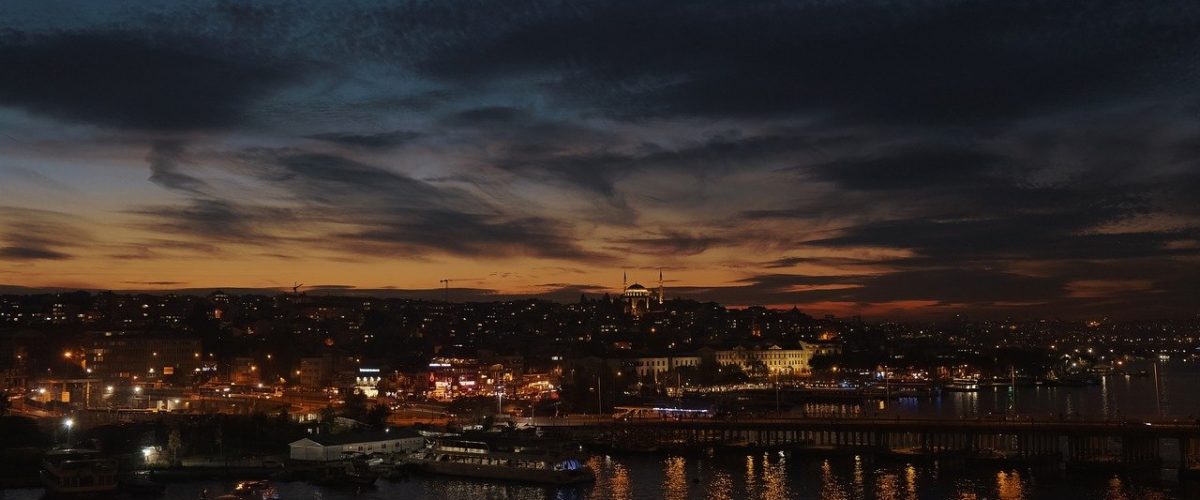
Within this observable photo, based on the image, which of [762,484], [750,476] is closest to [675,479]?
[750,476]

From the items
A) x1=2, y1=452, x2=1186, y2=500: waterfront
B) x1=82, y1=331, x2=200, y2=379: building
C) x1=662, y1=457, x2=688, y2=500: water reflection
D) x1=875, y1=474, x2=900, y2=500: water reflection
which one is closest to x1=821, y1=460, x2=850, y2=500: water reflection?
x1=2, y1=452, x2=1186, y2=500: waterfront

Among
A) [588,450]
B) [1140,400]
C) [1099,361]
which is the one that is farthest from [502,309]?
[588,450]

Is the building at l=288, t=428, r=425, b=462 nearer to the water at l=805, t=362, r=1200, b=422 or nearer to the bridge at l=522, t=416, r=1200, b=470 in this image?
the bridge at l=522, t=416, r=1200, b=470

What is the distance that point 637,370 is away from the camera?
96.9 metres

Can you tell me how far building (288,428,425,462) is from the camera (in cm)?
3744

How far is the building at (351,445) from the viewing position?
37.4 metres

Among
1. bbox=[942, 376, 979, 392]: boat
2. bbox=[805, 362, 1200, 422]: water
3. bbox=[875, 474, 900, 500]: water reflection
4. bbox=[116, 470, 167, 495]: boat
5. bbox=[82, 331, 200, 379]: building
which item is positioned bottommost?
bbox=[805, 362, 1200, 422]: water

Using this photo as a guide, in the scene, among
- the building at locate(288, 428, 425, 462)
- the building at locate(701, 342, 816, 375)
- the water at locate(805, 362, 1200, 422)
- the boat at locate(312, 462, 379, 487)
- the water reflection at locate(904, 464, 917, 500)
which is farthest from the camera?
the building at locate(701, 342, 816, 375)

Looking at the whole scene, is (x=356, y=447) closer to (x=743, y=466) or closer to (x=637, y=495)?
(x=637, y=495)

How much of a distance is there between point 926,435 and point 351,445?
25127 millimetres

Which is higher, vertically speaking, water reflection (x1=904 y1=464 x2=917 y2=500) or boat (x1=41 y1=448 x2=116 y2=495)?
boat (x1=41 y1=448 x2=116 y2=495)

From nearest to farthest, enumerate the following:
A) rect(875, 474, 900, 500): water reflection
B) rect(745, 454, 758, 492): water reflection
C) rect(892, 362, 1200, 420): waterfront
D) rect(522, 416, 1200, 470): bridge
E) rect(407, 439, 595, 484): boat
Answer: rect(875, 474, 900, 500): water reflection → rect(745, 454, 758, 492): water reflection → rect(407, 439, 595, 484): boat → rect(522, 416, 1200, 470): bridge → rect(892, 362, 1200, 420): waterfront

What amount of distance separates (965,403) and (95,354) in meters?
68.5

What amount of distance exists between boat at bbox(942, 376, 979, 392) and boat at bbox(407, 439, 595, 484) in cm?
7114
